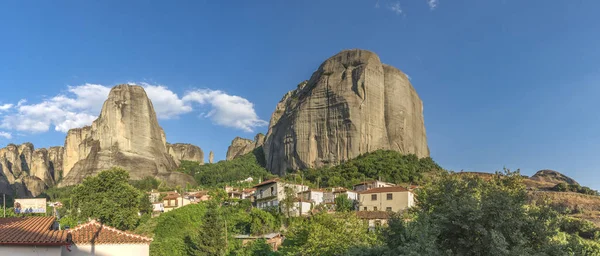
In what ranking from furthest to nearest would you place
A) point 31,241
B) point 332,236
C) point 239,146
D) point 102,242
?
Answer: point 239,146
point 332,236
point 102,242
point 31,241

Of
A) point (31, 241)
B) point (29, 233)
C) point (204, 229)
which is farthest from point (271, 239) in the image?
point (31, 241)

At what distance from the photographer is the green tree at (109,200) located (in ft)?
129

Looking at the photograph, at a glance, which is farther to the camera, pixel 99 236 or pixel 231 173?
pixel 231 173

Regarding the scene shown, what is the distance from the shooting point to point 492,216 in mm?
10555

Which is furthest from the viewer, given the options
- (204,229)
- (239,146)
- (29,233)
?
(239,146)

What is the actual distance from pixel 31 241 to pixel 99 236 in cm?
294

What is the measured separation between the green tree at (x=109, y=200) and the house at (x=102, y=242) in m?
23.7

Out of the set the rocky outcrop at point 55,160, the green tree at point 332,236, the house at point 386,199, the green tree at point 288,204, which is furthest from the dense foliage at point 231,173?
the green tree at point 332,236

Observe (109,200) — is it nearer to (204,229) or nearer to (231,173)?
(204,229)

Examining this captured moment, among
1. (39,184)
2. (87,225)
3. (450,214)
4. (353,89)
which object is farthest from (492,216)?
(39,184)

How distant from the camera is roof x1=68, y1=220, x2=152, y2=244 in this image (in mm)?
15023

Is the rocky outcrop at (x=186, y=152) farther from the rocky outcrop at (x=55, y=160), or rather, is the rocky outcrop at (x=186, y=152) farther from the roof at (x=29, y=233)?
the roof at (x=29, y=233)

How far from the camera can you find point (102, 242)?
50.2 feet

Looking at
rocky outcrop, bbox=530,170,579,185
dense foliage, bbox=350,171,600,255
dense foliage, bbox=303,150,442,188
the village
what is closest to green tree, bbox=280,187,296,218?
the village
